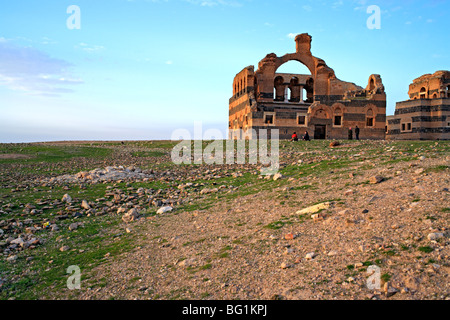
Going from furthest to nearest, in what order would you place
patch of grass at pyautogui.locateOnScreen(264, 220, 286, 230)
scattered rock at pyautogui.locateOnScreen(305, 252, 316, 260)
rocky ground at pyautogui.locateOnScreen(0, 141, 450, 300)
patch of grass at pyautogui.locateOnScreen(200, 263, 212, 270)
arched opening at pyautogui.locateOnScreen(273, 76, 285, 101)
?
1. arched opening at pyautogui.locateOnScreen(273, 76, 285, 101)
2. patch of grass at pyautogui.locateOnScreen(264, 220, 286, 230)
3. patch of grass at pyautogui.locateOnScreen(200, 263, 212, 270)
4. scattered rock at pyautogui.locateOnScreen(305, 252, 316, 260)
5. rocky ground at pyautogui.locateOnScreen(0, 141, 450, 300)

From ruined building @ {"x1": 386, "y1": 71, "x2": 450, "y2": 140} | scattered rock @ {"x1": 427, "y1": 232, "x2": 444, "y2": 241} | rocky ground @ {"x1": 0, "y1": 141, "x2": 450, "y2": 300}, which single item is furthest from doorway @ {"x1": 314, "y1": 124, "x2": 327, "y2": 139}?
scattered rock @ {"x1": 427, "y1": 232, "x2": 444, "y2": 241}

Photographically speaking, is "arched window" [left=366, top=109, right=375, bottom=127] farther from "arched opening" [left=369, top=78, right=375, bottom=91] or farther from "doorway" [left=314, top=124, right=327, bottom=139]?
"doorway" [left=314, top=124, right=327, bottom=139]

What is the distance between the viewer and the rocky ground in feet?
16.1

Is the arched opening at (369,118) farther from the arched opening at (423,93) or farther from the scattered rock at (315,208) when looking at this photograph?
the scattered rock at (315,208)

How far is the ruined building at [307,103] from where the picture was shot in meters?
36.1

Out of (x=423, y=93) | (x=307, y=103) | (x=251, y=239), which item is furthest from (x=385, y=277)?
(x=423, y=93)

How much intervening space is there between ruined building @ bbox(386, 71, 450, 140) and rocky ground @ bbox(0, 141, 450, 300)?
3363 centimetres

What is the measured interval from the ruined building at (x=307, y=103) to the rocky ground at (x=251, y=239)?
2394 centimetres

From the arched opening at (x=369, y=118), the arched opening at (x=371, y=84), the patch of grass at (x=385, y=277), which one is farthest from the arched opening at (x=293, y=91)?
the patch of grass at (x=385, y=277)

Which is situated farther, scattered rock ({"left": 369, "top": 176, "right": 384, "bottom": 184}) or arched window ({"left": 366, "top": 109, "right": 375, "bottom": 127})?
arched window ({"left": 366, "top": 109, "right": 375, "bottom": 127})

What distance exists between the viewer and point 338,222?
6703 mm

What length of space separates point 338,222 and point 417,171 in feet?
12.6

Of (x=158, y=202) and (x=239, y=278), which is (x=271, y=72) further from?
(x=239, y=278)

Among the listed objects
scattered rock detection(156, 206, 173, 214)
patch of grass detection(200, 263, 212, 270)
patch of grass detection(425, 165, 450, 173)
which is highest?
patch of grass detection(425, 165, 450, 173)
